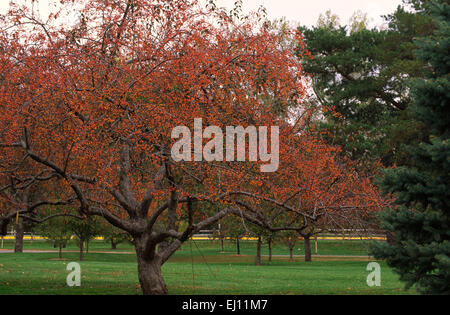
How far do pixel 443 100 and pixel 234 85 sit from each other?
530 cm

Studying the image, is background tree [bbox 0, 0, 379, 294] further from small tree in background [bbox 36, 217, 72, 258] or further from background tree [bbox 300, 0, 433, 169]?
small tree in background [bbox 36, 217, 72, 258]

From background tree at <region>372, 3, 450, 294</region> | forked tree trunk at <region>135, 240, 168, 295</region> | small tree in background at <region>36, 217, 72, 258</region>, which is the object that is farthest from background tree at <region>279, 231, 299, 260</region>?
background tree at <region>372, 3, 450, 294</region>

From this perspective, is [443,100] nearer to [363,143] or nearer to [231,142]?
[231,142]

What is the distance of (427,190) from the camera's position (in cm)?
912

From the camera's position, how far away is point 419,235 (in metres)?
9.30

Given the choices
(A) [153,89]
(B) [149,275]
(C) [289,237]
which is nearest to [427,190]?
(A) [153,89]

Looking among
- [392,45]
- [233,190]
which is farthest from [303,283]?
[392,45]

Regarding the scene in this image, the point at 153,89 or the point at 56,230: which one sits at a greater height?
the point at 153,89

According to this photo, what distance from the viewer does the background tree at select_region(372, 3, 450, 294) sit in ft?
29.0
